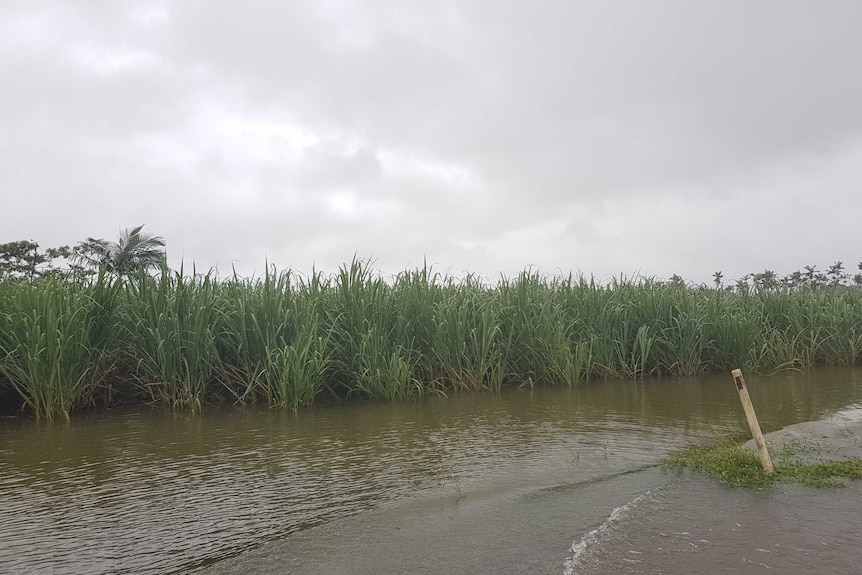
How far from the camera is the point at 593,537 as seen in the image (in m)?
1.97

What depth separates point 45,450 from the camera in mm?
3357

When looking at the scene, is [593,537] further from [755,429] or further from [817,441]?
[817,441]

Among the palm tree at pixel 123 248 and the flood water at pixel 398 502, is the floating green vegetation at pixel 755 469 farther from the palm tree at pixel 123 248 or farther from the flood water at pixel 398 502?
the palm tree at pixel 123 248

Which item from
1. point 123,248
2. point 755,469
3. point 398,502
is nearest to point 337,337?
point 398,502

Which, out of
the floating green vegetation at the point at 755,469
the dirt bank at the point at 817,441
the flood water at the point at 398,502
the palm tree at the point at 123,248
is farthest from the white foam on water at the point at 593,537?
the palm tree at the point at 123,248

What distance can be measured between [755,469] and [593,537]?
118cm

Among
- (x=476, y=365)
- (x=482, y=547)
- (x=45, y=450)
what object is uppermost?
(x=476, y=365)

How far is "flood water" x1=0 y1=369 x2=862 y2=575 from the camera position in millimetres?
1835

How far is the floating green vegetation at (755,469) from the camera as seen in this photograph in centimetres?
253

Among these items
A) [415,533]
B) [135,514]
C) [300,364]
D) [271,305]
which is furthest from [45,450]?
[415,533]

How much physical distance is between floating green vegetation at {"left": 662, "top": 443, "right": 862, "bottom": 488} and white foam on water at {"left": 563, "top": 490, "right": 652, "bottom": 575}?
0.57 metres

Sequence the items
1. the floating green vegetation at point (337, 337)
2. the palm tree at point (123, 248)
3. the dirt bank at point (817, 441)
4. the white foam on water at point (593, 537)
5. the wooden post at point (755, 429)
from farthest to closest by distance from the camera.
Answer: the palm tree at point (123, 248) → the floating green vegetation at point (337, 337) → the dirt bank at point (817, 441) → the wooden post at point (755, 429) → the white foam on water at point (593, 537)

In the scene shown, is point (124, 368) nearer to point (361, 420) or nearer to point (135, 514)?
point (361, 420)

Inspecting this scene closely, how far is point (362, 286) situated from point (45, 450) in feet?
9.96
